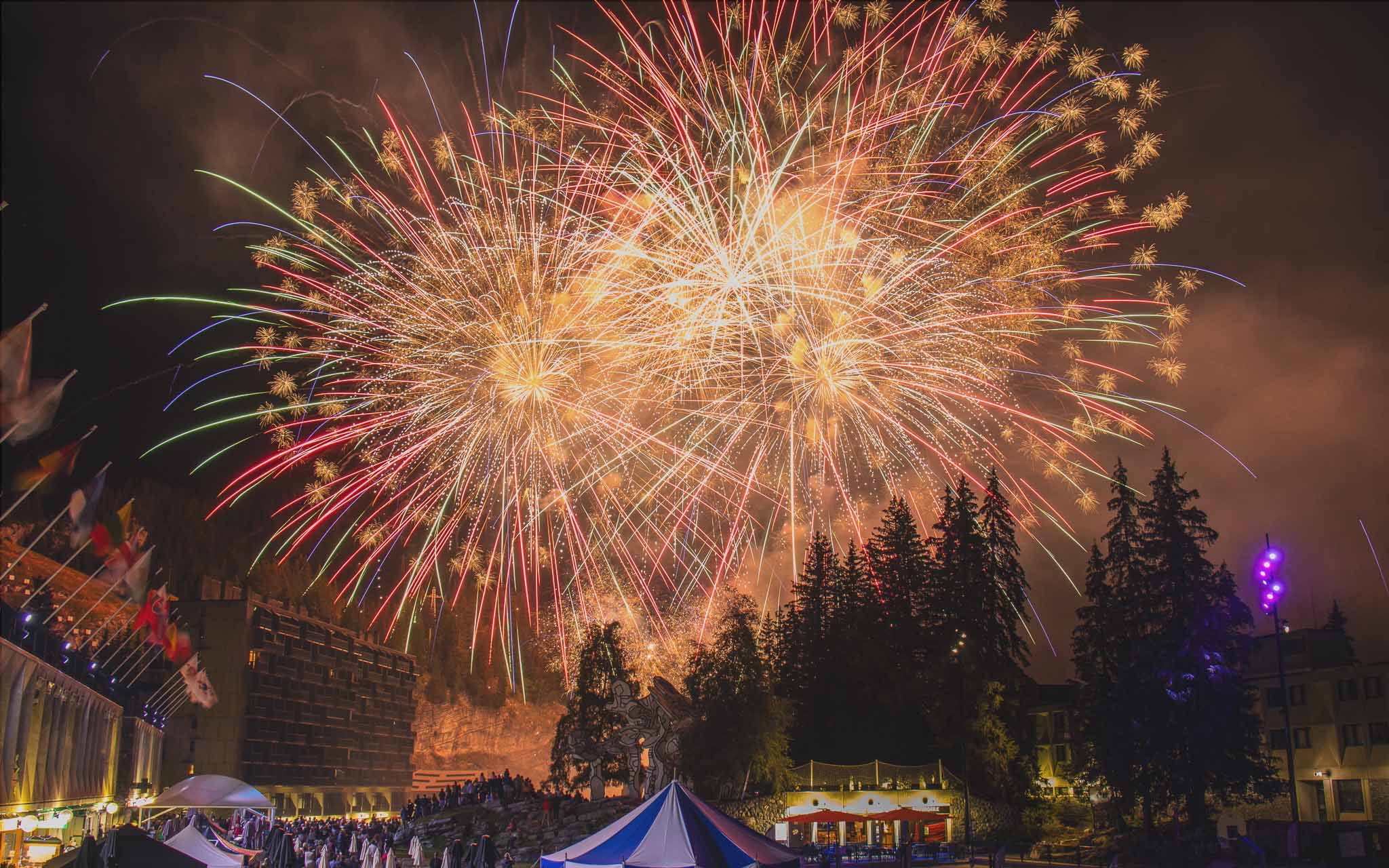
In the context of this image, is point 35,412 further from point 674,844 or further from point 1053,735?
point 1053,735

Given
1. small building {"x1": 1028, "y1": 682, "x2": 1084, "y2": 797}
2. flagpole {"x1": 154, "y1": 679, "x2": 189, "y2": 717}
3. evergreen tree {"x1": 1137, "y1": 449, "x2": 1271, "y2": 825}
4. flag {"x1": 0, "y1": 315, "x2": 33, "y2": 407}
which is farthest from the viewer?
flagpole {"x1": 154, "y1": 679, "x2": 189, "y2": 717}

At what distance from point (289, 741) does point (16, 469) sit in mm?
66845

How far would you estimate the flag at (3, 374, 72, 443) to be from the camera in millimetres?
19453

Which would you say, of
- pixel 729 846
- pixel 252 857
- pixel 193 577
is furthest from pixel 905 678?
pixel 193 577

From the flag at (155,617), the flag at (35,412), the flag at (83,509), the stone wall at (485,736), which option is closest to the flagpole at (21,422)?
the flag at (35,412)

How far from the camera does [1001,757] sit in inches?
1853

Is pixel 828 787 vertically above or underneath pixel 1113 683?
underneath

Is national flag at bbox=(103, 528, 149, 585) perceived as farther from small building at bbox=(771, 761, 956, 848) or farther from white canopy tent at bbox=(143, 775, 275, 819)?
small building at bbox=(771, 761, 956, 848)

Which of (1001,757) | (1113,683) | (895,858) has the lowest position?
(895,858)

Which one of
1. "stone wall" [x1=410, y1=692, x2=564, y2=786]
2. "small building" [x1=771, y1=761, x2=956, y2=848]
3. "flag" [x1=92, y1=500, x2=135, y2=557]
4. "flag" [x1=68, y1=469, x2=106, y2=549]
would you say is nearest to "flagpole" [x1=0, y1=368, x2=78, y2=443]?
"flag" [x1=68, y1=469, x2=106, y2=549]

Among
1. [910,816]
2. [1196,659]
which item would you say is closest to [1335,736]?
[1196,659]

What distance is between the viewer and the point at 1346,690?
155 ft

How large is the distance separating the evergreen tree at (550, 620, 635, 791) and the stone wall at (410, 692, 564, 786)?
269 feet

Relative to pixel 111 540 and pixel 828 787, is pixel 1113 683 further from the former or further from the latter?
pixel 111 540
